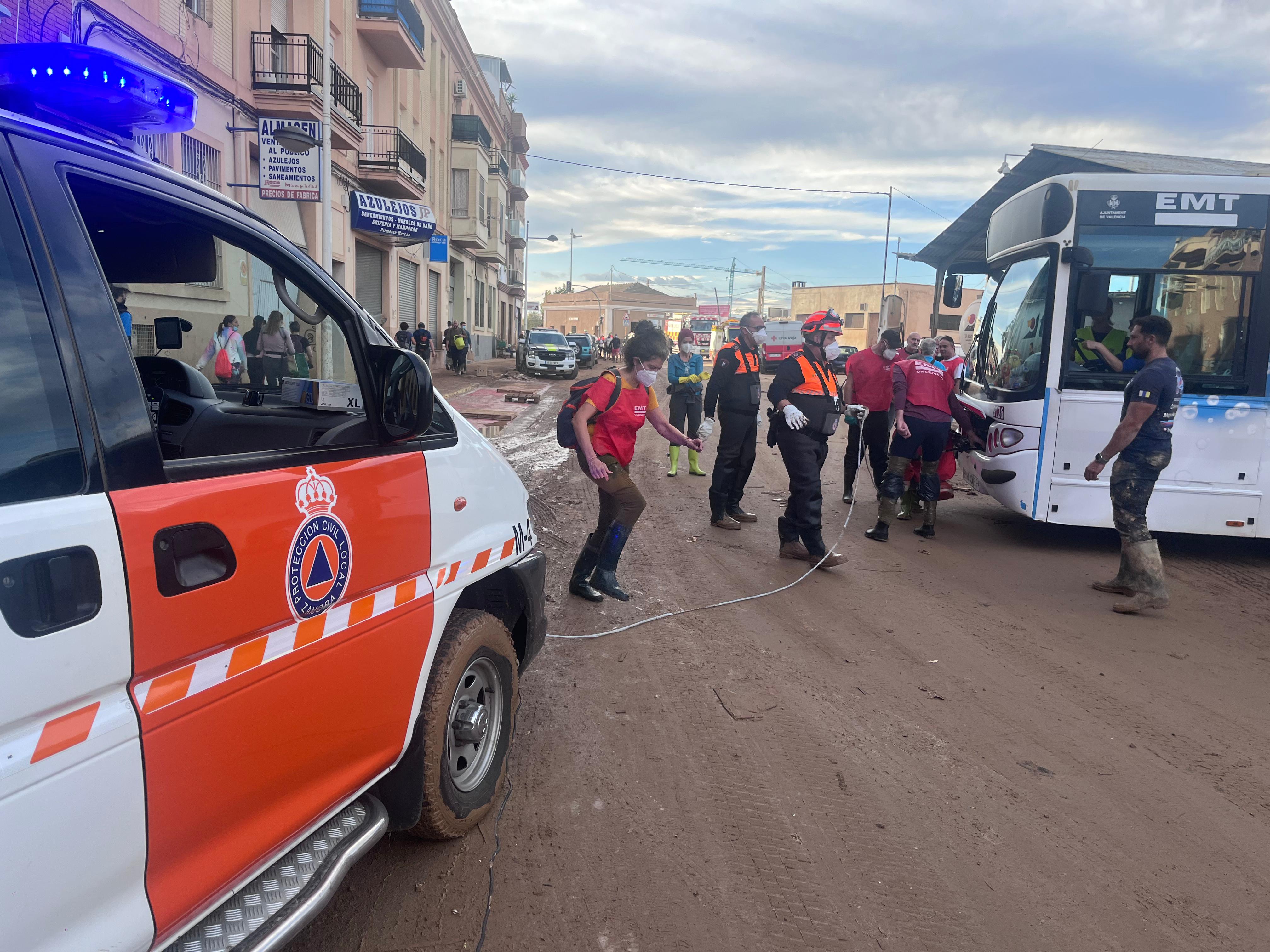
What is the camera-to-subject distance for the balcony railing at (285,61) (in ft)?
56.0

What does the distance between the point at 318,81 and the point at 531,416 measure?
8.88m

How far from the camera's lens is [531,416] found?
17.8 m

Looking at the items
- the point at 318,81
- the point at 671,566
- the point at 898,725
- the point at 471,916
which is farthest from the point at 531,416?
the point at 471,916

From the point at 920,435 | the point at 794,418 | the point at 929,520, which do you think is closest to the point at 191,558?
the point at 794,418

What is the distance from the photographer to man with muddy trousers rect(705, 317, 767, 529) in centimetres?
834

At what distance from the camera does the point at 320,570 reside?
212 cm

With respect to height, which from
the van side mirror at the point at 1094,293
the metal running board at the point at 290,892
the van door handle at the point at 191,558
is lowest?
the metal running board at the point at 290,892

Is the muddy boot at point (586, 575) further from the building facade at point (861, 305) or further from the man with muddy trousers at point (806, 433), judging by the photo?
the building facade at point (861, 305)

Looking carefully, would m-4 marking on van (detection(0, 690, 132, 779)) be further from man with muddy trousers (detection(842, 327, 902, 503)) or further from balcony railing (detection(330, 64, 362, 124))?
balcony railing (detection(330, 64, 362, 124))

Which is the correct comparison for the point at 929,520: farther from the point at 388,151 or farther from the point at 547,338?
the point at 547,338

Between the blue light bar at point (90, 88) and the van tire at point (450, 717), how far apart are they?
1.67m

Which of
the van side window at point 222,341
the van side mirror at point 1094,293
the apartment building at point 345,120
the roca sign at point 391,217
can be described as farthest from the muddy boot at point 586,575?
the roca sign at point 391,217

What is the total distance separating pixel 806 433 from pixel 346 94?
18773 millimetres

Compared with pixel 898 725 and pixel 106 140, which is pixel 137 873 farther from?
pixel 898 725
